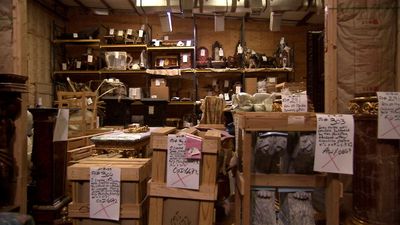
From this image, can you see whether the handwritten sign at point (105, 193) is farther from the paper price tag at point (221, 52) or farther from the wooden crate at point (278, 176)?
the paper price tag at point (221, 52)

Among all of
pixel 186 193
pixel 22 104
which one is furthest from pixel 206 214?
pixel 22 104

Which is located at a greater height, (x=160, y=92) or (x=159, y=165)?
(x=160, y=92)

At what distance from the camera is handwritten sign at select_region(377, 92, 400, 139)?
6.53 feet

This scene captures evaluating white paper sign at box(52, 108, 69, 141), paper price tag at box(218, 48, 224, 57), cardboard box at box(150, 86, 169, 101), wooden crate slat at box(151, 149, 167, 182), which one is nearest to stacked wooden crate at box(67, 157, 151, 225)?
wooden crate slat at box(151, 149, 167, 182)

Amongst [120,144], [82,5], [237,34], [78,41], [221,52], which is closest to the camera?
[120,144]

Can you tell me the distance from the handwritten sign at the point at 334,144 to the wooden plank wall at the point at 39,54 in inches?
209

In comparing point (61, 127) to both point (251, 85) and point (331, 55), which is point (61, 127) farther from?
point (251, 85)

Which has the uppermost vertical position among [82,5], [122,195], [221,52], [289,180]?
[82,5]

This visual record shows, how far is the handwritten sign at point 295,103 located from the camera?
2186mm

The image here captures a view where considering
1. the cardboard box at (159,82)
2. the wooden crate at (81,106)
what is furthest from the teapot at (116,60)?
the wooden crate at (81,106)

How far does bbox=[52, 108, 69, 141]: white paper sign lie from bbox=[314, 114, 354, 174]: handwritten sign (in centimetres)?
213

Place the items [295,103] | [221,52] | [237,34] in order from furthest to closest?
1. [237,34]
2. [221,52]
3. [295,103]

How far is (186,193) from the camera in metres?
1.90

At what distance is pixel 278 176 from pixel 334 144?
1.18 feet
